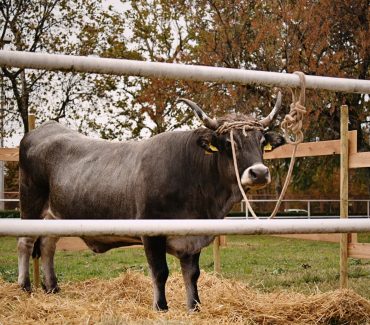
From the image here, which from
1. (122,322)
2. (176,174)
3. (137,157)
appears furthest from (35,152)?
(122,322)

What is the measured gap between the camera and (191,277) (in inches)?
176

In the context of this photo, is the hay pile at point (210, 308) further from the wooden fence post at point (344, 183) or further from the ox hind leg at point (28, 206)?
the wooden fence post at point (344, 183)

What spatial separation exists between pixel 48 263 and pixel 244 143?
283cm

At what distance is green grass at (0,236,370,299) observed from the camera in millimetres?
6535

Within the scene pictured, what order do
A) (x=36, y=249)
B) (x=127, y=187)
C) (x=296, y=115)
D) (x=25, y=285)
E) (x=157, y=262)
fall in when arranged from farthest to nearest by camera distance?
1. (x=36, y=249)
2. (x=25, y=285)
3. (x=127, y=187)
4. (x=157, y=262)
5. (x=296, y=115)

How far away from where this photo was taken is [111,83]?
18625 millimetres

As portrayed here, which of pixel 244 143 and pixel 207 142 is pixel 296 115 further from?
pixel 207 142

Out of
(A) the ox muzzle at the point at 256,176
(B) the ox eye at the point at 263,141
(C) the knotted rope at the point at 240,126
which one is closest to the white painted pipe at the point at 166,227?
(A) the ox muzzle at the point at 256,176

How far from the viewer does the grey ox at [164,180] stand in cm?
403

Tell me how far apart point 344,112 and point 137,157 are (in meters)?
2.18

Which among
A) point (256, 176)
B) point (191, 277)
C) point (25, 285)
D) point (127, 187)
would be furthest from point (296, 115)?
point (25, 285)

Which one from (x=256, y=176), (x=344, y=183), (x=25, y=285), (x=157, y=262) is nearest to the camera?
(x=256, y=176)

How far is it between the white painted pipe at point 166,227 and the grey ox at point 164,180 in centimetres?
179

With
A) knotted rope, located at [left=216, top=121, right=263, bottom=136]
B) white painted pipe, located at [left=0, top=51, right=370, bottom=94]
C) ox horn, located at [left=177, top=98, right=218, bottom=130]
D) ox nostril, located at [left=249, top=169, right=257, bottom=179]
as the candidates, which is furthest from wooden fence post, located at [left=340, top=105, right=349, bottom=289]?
white painted pipe, located at [left=0, top=51, right=370, bottom=94]
